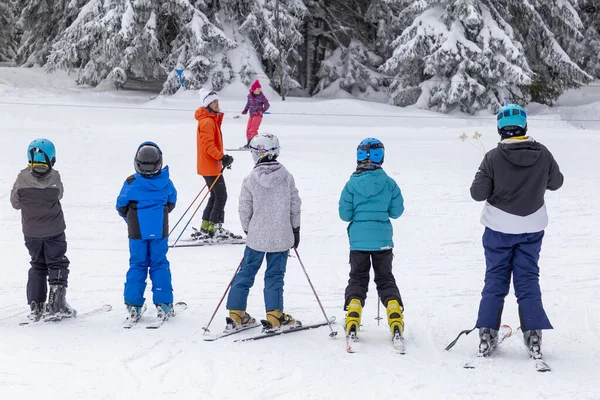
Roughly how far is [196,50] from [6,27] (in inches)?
536

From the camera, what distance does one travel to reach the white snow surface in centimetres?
423

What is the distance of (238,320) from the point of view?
5254 millimetres

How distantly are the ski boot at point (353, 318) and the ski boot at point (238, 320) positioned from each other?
783mm

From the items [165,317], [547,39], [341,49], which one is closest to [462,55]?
[547,39]

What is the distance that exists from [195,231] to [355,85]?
16551 millimetres

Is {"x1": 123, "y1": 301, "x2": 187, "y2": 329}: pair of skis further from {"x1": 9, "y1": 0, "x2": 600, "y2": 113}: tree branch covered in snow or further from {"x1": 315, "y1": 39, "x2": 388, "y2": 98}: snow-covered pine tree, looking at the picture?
{"x1": 315, "y1": 39, "x2": 388, "y2": 98}: snow-covered pine tree

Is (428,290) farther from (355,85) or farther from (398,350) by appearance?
(355,85)

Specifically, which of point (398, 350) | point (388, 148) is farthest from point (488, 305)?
point (388, 148)

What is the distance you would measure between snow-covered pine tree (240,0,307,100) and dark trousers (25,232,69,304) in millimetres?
16433

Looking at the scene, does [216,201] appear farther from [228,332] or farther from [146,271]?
[228,332]

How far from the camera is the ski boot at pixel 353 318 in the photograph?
16.2ft

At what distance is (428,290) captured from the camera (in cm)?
655

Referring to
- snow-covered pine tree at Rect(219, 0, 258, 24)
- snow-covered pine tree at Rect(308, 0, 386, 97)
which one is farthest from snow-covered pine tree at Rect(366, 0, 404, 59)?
snow-covered pine tree at Rect(219, 0, 258, 24)

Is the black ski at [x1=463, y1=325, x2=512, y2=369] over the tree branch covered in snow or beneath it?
beneath
